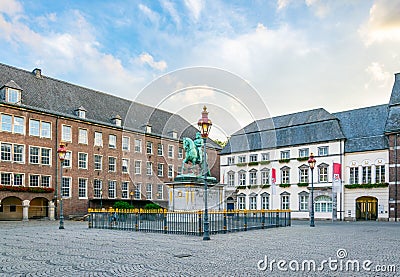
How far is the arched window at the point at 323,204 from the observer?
43094 mm

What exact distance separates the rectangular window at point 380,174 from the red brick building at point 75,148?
92.5ft

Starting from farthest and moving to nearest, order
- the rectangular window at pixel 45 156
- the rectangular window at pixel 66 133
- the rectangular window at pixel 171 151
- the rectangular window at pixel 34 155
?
the rectangular window at pixel 171 151 → the rectangular window at pixel 66 133 → the rectangular window at pixel 45 156 → the rectangular window at pixel 34 155

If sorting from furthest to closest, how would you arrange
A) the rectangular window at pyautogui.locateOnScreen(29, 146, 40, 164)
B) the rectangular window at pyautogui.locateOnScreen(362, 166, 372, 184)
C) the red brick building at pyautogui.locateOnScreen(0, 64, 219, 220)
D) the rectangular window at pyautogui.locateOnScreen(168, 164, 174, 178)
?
1. the rectangular window at pyautogui.locateOnScreen(168, 164, 174, 178)
2. the rectangular window at pyautogui.locateOnScreen(362, 166, 372, 184)
3. the rectangular window at pyautogui.locateOnScreen(29, 146, 40, 164)
4. the red brick building at pyautogui.locateOnScreen(0, 64, 219, 220)

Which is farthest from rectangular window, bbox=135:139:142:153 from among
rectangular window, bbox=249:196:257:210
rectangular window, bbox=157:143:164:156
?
rectangular window, bbox=249:196:257:210

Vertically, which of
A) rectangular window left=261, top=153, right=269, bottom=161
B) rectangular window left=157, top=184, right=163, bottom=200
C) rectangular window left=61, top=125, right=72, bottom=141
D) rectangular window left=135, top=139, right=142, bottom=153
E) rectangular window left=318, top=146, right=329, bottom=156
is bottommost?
rectangular window left=157, top=184, right=163, bottom=200

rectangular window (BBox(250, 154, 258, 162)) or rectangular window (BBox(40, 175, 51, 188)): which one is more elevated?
rectangular window (BBox(250, 154, 258, 162))

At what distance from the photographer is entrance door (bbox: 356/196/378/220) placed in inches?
1580

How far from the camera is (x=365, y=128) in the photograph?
42875 millimetres

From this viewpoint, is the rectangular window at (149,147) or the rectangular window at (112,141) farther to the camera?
the rectangular window at (149,147)

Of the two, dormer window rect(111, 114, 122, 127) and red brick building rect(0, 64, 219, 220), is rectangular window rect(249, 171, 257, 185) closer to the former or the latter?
red brick building rect(0, 64, 219, 220)

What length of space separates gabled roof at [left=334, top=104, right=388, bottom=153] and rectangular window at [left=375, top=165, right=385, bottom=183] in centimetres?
199

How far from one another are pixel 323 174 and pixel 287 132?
312 inches

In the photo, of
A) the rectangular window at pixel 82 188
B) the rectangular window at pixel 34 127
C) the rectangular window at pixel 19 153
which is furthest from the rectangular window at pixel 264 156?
the rectangular window at pixel 19 153

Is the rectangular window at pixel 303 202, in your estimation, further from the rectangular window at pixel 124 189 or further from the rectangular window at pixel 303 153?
the rectangular window at pixel 124 189
